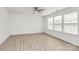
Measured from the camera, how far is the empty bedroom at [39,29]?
3.83 m

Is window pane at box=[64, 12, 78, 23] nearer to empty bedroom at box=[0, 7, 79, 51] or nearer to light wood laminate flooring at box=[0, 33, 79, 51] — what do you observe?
empty bedroom at box=[0, 7, 79, 51]

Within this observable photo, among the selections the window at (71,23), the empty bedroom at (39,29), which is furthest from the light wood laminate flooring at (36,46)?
the window at (71,23)

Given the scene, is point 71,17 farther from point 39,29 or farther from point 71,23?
point 39,29

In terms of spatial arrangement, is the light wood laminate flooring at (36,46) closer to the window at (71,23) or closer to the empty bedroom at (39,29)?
the empty bedroom at (39,29)

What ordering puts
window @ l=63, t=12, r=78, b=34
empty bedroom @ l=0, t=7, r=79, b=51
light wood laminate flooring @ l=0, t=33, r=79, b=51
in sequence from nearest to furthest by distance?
light wood laminate flooring @ l=0, t=33, r=79, b=51 < empty bedroom @ l=0, t=7, r=79, b=51 < window @ l=63, t=12, r=78, b=34

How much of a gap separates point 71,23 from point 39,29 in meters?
4.55

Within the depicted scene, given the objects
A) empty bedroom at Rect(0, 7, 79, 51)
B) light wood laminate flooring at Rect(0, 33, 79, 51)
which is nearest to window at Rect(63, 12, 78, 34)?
empty bedroom at Rect(0, 7, 79, 51)

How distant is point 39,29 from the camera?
8.48 m

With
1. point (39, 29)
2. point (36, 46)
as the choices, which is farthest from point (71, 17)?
point (39, 29)

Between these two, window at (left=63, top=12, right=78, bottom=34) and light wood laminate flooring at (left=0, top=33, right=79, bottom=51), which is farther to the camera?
window at (left=63, top=12, right=78, bottom=34)

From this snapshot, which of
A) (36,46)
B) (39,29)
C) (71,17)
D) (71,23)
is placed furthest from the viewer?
(39,29)

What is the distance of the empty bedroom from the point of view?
3.83 metres
